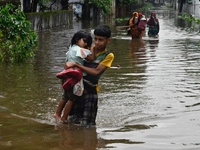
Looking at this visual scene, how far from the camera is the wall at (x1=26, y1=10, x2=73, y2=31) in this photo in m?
27.0

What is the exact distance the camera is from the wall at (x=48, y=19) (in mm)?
26969

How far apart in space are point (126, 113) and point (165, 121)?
2.76 feet

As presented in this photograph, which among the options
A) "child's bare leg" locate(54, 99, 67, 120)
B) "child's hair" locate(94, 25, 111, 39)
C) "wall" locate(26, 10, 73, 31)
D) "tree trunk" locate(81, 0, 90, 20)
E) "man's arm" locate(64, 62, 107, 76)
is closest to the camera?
"man's arm" locate(64, 62, 107, 76)

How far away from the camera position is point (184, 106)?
25.6ft

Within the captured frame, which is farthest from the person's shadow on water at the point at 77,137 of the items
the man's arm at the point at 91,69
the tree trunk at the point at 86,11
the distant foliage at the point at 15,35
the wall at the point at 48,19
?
the tree trunk at the point at 86,11

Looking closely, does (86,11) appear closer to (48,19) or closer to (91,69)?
(48,19)

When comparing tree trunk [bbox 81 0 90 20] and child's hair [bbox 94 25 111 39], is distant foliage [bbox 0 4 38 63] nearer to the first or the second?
child's hair [bbox 94 25 111 39]

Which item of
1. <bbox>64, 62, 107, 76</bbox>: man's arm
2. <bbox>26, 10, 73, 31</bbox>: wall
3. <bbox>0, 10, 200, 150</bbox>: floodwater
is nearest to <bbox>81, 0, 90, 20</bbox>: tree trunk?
<bbox>26, 10, 73, 31</bbox>: wall

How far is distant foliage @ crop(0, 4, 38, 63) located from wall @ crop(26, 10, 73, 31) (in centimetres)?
1346

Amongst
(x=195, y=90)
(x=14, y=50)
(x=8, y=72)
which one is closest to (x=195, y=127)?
(x=195, y=90)

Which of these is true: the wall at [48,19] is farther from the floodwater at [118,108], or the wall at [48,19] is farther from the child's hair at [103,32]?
the child's hair at [103,32]

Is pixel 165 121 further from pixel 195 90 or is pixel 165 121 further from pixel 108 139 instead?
pixel 195 90

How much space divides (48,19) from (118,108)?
920 inches

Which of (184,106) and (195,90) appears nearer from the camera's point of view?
(184,106)
